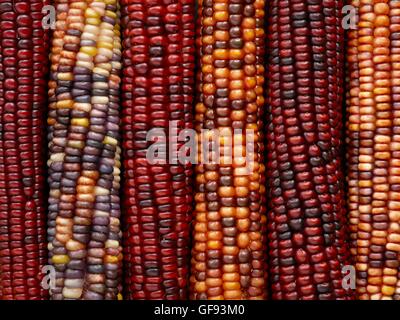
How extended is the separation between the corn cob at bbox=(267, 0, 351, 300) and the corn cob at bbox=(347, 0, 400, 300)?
6cm

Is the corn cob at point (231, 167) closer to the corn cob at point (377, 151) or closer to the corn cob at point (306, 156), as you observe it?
the corn cob at point (306, 156)

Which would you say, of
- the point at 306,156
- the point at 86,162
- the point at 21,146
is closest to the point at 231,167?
the point at 306,156

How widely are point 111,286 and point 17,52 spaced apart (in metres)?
0.61

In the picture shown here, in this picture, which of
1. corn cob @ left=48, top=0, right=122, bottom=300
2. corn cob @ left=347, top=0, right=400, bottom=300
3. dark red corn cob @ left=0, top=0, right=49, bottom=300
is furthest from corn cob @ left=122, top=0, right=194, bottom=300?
corn cob @ left=347, top=0, right=400, bottom=300

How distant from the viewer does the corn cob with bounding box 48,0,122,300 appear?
1484 millimetres

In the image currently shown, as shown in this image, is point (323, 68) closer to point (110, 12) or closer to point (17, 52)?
point (110, 12)

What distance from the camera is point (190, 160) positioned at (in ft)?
4.97

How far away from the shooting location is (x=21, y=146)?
4.95 ft

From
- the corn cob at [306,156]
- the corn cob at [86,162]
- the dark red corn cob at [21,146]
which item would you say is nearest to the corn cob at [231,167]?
the corn cob at [306,156]

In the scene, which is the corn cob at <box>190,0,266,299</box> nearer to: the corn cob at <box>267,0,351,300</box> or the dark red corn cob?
the corn cob at <box>267,0,351,300</box>

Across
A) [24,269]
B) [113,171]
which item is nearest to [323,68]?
[113,171]

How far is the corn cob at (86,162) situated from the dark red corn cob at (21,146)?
49 mm

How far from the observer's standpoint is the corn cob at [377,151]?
1503 mm

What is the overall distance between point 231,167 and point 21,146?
510 millimetres
